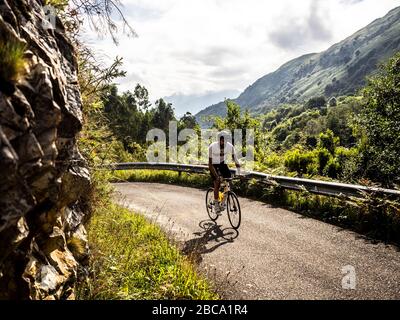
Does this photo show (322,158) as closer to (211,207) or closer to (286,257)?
(211,207)

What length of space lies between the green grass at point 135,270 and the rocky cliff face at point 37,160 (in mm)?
598

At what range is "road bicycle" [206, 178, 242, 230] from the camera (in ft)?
28.2

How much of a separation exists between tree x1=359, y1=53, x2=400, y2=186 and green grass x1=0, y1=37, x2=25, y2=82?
17.8m

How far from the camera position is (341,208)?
8617mm

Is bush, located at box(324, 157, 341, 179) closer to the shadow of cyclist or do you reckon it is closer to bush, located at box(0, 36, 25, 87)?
the shadow of cyclist

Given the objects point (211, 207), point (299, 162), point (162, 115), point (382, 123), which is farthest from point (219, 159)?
point (162, 115)

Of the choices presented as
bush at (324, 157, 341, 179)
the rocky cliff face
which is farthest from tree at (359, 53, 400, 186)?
the rocky cliff face

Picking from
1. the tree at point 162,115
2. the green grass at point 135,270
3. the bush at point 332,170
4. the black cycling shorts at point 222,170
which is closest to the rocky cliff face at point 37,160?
the green grass at point 135,270

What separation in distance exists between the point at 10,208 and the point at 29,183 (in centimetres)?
42

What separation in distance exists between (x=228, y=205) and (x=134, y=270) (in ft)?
12.6

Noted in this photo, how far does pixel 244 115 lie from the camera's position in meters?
A: 25.7

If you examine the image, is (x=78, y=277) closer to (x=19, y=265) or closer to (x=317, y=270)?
(x=19, y=265)
